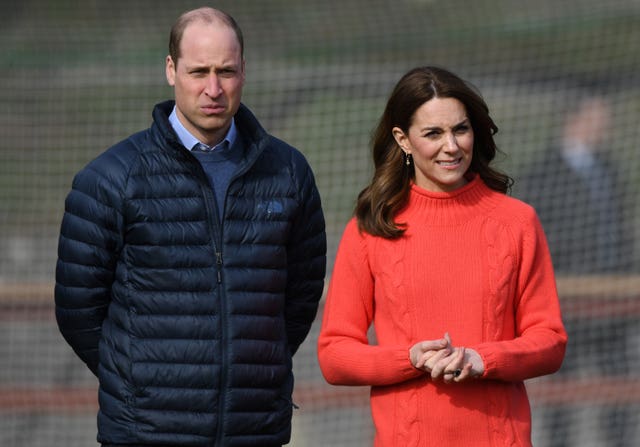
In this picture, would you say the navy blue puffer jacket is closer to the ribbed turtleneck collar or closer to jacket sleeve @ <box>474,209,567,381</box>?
the ribbed turtleneck collar

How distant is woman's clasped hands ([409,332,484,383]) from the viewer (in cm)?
287

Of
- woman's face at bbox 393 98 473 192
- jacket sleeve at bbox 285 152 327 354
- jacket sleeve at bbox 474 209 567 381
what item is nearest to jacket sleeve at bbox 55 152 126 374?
jacket sleeve at bbox 285 152 327 354

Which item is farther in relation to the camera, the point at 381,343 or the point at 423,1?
the point at 423,1

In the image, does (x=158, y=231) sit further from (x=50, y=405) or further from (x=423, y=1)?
(x=423, y=1)

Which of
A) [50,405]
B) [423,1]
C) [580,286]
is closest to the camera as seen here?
[50,405]

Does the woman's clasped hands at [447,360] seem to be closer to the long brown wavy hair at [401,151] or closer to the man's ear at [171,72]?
the long brown wavy hair at [401,151]

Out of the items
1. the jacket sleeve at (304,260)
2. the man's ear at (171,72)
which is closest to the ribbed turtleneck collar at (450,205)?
the jacket sleeve at (304,260)

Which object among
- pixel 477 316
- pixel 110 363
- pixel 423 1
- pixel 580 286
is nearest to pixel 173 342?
pixel 110 363

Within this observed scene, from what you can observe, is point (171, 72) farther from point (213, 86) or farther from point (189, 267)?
point (189, 267)

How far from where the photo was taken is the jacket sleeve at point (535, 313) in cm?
→ 299

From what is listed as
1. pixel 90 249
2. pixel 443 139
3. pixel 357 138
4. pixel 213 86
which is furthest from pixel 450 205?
pixel 357 138

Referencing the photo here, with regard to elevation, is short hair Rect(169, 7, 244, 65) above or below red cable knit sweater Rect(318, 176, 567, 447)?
above

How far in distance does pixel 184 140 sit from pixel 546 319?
0.94m

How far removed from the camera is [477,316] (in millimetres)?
3016
